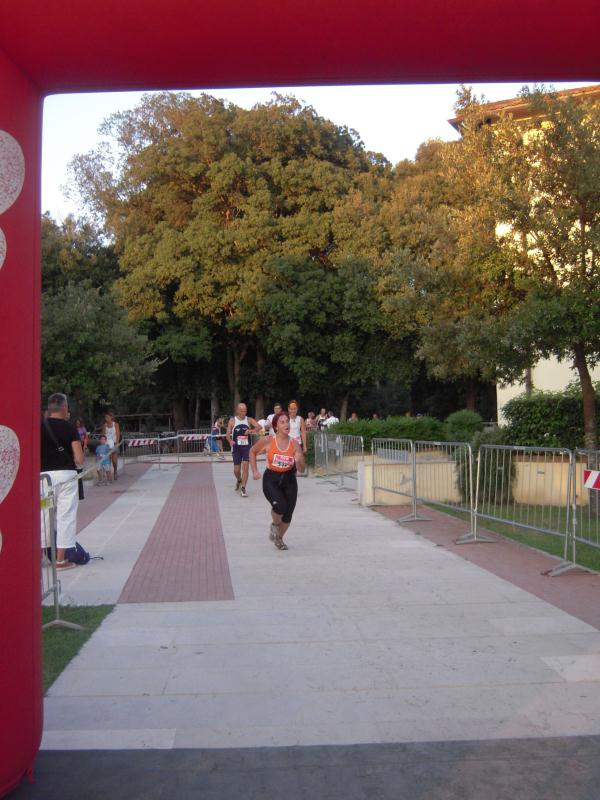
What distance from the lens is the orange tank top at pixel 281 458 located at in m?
10.5

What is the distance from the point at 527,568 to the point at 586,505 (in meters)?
0.93

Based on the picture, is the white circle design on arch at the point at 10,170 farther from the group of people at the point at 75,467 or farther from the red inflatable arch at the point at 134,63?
the group of people at the point at 75,467

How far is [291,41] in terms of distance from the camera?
3732 millimetres

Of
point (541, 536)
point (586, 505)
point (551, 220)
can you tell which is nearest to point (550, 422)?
point (551, 220)

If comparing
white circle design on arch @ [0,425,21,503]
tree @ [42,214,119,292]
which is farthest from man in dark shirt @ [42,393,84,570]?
tree @ [42,214,119,292]

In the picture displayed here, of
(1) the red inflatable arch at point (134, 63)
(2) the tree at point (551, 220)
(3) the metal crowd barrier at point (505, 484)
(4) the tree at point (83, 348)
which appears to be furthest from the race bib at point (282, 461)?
(4) the tree at point (83, 348)

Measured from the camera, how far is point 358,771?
4.08m

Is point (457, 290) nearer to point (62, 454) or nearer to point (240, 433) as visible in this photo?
point (240, 433)

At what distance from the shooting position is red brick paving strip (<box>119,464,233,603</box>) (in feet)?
26.6

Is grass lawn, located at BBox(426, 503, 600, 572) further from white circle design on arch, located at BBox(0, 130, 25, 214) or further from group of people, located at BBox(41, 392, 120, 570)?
white circle design on arch, located at BBox(0, 130, 25, 214)

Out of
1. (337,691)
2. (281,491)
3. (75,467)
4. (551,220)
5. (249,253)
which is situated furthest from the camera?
(249,253)

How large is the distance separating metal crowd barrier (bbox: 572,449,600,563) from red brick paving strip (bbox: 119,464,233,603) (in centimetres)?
370

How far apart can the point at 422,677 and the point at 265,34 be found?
3.87 m

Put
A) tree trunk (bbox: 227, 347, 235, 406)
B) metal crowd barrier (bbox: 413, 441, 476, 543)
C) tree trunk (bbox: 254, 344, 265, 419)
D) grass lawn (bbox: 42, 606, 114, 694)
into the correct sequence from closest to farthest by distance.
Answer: grass lawn (bbox: 42, 606, 114, 694)
metal crowd barrier (bbox: 413, 441, 476, 543)
tree trunk (bbox: 254, 344, 265, 419)
tree trunk (bbox: 227, 347, 235, 406)
